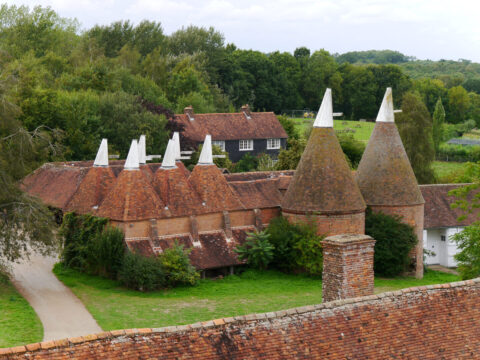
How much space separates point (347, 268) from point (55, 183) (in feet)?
85.9

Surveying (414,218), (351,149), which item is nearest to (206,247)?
(414,218)

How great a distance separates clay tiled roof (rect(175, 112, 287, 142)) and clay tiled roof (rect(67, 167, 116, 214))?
25395 millimetres

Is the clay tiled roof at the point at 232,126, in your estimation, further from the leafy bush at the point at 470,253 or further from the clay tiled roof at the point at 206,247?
the leafy bush at the point at 470,253

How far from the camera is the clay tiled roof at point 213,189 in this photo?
35.9m

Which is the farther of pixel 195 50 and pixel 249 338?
pixel 195 50

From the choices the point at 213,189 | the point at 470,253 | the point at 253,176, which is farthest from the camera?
the point at 253,176

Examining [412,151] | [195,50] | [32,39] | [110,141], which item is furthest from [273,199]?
[195,50]

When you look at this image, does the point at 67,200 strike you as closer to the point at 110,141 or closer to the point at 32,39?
the point at 110,141

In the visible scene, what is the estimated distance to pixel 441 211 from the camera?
42.2 metres

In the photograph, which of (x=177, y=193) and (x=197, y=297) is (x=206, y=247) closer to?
(x=177, y=193)

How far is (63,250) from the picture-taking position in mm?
33531

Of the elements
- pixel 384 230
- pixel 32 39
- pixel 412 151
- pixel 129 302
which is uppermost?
pixel 32 39

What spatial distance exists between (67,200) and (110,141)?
17119mm

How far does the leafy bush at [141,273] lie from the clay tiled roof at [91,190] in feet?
14.4
